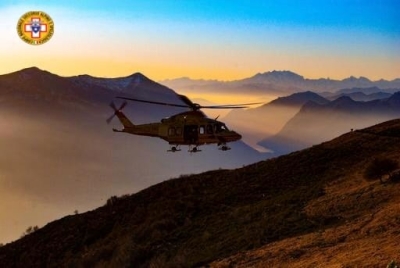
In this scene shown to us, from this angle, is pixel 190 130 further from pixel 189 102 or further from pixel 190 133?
pixel 189 102

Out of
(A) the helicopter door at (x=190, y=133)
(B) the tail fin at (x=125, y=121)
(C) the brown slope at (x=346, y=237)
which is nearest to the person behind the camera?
(C) the brown slope at (x=346, y=237)

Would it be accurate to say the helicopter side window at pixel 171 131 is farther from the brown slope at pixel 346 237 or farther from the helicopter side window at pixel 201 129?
the brown slope at pixel 346 237

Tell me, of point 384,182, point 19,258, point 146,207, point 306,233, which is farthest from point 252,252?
point 19,258

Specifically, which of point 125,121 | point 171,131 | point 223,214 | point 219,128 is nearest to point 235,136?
point 219,128

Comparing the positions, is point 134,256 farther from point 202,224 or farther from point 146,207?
point 146,207

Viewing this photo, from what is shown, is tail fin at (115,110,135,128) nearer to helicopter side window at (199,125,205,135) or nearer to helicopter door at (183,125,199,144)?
helicopter door at (183,125,199,144)

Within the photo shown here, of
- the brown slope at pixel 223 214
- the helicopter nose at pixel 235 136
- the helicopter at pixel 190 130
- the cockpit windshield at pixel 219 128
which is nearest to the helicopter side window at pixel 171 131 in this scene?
the helicopter at pixel 190 130
